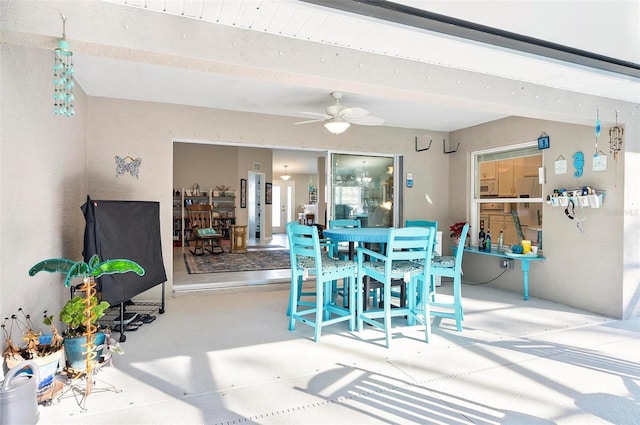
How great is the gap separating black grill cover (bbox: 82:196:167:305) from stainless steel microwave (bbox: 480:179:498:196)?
4.61 metres

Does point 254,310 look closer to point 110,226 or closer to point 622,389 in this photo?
point 110,226

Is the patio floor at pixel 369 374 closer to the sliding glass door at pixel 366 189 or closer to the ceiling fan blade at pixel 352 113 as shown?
the ceiling fan blade at pixel 352 113

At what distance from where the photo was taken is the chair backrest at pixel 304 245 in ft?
10.0

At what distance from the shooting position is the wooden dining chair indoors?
26.5ft

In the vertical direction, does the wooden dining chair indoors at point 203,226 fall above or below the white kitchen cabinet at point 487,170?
below

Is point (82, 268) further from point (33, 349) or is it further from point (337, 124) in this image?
point (337, 124)

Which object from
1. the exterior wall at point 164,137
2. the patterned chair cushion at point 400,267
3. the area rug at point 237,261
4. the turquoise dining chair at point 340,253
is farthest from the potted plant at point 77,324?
the area rug at point 237,261

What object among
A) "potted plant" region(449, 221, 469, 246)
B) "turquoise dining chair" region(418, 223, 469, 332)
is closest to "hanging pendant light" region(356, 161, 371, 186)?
"potted plant" region(449, 221, 469, 246)

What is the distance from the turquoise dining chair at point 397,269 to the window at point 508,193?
2.41m

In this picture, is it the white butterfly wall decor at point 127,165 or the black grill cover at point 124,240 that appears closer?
the black grill cover at point 124,240

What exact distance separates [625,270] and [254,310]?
394cm

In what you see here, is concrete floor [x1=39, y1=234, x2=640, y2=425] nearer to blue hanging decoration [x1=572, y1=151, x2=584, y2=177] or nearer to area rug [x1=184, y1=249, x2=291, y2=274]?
blue hanging decoration [x1=572, y1=151, x2=584, y2=177]

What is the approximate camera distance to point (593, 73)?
298 centimetres

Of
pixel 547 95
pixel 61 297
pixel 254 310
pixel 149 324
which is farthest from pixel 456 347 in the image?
pixel 61 297
